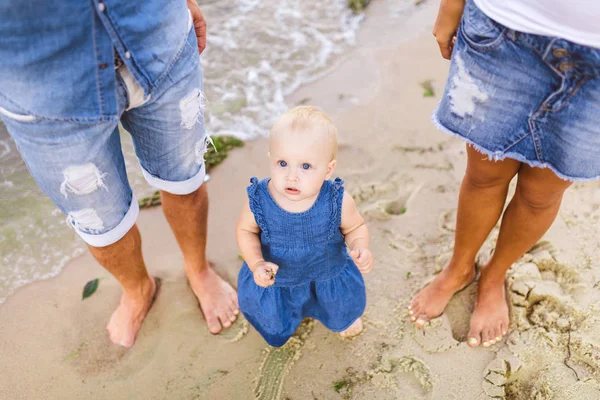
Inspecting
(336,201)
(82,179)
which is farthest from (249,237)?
(82,179)

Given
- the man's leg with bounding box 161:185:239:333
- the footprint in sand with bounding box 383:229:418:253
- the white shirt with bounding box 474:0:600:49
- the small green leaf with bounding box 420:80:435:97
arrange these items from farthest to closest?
1. the small green leaf with bounding box 420:80:435:97
2. the footprint in sand with bounding box 383:229:418:253
3. the man's leg with bounding box 161:185:239:333
4. the white shirt with bounding box 474:0:600:49

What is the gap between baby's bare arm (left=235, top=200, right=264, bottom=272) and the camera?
1.95m

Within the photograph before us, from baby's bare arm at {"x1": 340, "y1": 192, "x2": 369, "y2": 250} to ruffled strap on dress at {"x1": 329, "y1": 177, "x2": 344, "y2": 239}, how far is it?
0.02 m

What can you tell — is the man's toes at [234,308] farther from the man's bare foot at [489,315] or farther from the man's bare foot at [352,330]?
the man's bare foot at [489,315]

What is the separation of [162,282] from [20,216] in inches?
42.4

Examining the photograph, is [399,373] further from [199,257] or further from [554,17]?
[554,17]

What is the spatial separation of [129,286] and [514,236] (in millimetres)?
1702

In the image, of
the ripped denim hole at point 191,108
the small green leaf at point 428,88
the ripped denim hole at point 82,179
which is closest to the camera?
the ripped denim hole at point 82,179

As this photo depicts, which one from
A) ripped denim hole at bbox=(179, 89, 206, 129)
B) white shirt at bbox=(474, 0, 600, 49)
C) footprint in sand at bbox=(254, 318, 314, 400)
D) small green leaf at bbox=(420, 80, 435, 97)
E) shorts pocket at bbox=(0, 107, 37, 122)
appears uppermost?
white shirt at bbox=(474, 0, 600, 49)

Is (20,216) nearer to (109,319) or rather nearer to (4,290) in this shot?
(4,290)

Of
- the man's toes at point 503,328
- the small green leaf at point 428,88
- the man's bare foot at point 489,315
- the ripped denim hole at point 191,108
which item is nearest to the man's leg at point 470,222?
the man's bare foot at point 489,315

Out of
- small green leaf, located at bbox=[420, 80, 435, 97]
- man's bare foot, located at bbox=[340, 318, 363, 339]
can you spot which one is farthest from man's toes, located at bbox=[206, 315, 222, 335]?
small green leaf, located at bbox=[420, 80, 435, 97]

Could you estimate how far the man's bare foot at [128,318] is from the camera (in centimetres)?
243

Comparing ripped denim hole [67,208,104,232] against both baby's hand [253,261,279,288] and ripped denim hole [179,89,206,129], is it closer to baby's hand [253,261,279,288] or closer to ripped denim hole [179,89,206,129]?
ripped denim hole [179,89,206,129]
